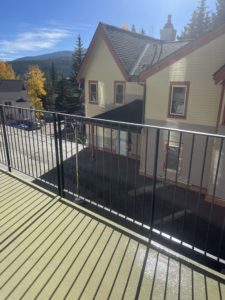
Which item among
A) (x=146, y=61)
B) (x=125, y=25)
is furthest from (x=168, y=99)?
(x=125, y=25)

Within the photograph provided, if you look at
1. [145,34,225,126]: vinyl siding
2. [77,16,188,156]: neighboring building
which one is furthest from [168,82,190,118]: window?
[77,16,188,156]: neighboring building

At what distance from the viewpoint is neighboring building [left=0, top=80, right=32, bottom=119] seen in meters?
27.4

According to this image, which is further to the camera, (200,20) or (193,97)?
(200,20)

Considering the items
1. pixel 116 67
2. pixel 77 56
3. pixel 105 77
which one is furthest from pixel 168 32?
pixel 77 56

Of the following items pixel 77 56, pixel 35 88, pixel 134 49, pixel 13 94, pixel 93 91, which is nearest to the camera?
pixel 134 49

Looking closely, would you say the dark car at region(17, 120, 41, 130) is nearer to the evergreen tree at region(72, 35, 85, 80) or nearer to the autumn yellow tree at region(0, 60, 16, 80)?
the evergreen tree at region(72, 35, 85, 80)

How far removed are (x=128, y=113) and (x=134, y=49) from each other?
4.12m

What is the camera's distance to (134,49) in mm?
11695

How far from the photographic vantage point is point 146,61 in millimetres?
11016

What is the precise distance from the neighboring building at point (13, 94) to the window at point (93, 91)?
19.3 m

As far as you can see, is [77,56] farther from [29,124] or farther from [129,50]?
[29,124]

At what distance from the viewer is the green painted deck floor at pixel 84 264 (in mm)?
1809

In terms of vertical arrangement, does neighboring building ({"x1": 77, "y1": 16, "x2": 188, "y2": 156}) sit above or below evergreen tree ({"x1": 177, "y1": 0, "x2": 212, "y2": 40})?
below

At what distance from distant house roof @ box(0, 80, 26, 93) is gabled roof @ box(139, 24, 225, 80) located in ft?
80.9
